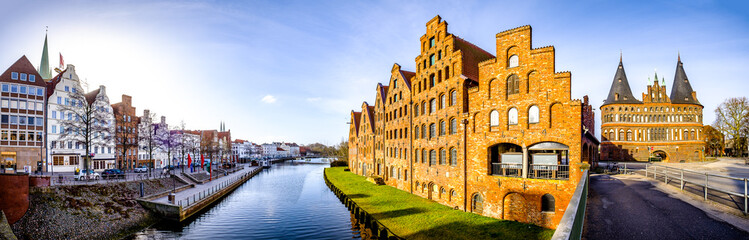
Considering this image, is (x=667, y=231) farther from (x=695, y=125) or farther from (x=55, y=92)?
(x=695, y=125)

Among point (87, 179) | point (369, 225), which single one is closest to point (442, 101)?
point (369, 225)

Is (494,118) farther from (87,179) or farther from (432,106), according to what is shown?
(87,179)

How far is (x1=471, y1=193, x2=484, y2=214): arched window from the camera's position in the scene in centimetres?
2244

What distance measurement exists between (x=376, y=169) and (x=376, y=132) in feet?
18.0

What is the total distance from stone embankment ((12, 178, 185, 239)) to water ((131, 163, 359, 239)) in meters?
1.60

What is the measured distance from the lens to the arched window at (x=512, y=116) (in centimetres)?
2056

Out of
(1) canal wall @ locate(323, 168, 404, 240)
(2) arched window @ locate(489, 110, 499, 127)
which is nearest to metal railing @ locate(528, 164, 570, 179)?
(2) arched window @ locate(489, 110, 499, 127)

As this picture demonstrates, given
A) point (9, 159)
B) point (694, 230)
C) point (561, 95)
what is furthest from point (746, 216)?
point (9, 159)

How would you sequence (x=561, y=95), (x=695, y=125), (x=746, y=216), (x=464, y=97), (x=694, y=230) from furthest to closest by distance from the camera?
(x=695, y=125), (x=464, y=97), (x=561, y=95), (x=746, y=216), (x=694, y=230)

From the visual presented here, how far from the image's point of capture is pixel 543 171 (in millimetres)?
19812

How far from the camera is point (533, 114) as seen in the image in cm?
1995

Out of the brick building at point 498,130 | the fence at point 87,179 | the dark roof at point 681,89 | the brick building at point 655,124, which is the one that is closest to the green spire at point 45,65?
the fence at point 87,179

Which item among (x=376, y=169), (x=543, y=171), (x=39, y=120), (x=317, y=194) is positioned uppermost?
(x=39, y=120)

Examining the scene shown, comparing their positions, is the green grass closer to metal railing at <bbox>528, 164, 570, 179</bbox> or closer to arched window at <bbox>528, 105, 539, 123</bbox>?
metal railing at <bbox>528, 164, 570, 179</bbox>
